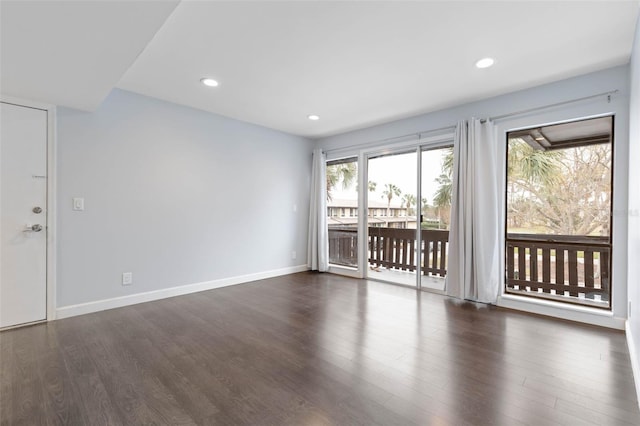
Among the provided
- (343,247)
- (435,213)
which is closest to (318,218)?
(343,247)

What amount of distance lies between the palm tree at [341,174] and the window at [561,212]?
2.40 m

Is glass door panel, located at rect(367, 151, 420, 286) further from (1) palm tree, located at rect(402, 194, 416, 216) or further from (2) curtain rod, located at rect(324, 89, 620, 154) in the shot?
(2) curtain rod, located at rect(324, 89, 620, 154)

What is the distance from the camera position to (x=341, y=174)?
5.40m

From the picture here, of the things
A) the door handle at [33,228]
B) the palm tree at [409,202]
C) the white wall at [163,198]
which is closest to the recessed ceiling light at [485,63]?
the palm tree at [409,202]

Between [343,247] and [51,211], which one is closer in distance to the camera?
[51,211]

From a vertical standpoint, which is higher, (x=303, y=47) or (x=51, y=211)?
(x=303, y=47)

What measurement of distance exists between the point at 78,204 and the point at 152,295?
1.33m

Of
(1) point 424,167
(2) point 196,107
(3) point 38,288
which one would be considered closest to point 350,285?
(1) point 424,167

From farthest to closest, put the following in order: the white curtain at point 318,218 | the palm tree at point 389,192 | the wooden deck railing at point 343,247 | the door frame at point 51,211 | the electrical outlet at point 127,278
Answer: the white curtain at point 318,218 < the wooden deck railing at point 343,247 < the palm tree at point 389,192 < the electrical outlet at point 127,278 < the door frame at point 51,211

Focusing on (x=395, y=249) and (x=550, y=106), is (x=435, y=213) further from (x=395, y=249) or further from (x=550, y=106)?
(x=550, y=106)

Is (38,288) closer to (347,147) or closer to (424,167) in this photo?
(347,147)

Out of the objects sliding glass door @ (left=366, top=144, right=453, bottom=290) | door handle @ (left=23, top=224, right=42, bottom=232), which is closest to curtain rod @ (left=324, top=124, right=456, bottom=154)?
sliding glass door @ (left=366, top=144, right=453, bottom=290)

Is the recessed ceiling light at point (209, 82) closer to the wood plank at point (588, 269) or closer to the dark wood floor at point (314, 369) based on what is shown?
the dark wood floor at point (314, 369)

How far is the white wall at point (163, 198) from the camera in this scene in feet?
10.3
